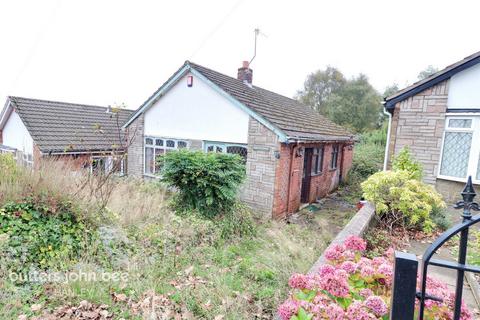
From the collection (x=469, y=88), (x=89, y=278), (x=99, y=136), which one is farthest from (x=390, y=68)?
(x=89, y=278)

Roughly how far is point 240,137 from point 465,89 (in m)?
7.10

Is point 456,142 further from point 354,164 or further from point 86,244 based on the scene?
point 354,164

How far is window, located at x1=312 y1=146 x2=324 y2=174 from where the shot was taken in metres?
Answer: 12.6

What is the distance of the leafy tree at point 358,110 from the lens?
30.4 m

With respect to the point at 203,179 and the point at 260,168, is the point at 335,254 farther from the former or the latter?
the point at 260,168

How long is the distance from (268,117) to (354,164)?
1189 cm

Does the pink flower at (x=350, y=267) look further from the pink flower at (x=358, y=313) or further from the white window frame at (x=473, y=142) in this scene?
the white window frame at (x=473, y=142)

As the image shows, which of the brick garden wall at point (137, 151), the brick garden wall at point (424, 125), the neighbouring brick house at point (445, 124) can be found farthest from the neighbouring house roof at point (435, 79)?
the brick garden wall at point (137, 151)

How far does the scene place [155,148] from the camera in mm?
13023

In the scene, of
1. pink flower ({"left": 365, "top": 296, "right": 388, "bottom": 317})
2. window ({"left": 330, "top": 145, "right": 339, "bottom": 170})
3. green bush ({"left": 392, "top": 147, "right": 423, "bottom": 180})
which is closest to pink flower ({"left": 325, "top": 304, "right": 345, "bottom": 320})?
pink flower ({"left": 365, "top": 296, "right": 388, "bottom": 317})

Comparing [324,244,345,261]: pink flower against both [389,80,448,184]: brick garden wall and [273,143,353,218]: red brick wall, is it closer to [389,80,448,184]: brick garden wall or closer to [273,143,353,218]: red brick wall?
[273,143,353,218]: red brick wall

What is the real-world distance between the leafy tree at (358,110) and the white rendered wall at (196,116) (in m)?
22.7

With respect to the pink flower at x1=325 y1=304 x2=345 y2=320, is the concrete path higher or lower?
lower

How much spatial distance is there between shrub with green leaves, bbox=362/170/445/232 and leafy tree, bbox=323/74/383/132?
25.2 meters
